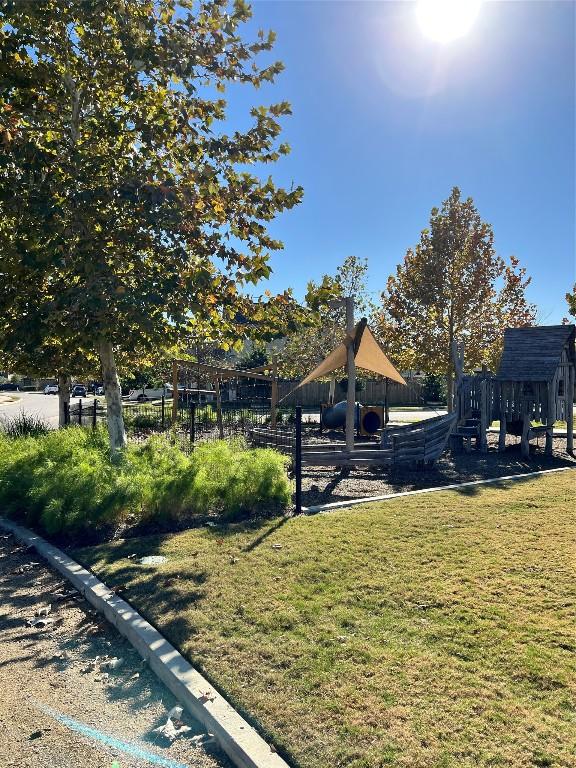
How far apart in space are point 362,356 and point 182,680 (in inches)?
390

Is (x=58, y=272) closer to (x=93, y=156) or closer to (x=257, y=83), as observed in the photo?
(x=93, y=156)

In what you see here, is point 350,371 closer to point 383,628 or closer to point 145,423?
point 383,628

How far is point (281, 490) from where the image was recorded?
324 inches

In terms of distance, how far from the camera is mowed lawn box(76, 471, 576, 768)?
9.67 ft

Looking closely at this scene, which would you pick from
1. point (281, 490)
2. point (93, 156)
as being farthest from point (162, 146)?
point (281, 490)

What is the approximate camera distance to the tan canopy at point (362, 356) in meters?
12.1

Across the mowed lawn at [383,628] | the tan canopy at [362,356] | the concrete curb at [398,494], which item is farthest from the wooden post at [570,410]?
the mowed lawn at [383,628]

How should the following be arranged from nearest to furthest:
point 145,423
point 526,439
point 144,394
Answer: point 526,439 < point 145,423 < point 144,394

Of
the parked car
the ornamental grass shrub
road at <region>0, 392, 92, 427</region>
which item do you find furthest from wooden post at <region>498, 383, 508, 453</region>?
the parked car

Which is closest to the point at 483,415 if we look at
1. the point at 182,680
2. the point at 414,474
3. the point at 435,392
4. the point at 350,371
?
the point at 414,474

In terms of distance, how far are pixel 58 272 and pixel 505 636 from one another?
6.99m

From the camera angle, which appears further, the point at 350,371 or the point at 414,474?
the point at 350,371

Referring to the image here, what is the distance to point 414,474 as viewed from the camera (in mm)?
11516

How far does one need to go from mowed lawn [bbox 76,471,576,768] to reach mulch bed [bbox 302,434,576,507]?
2.30 m
